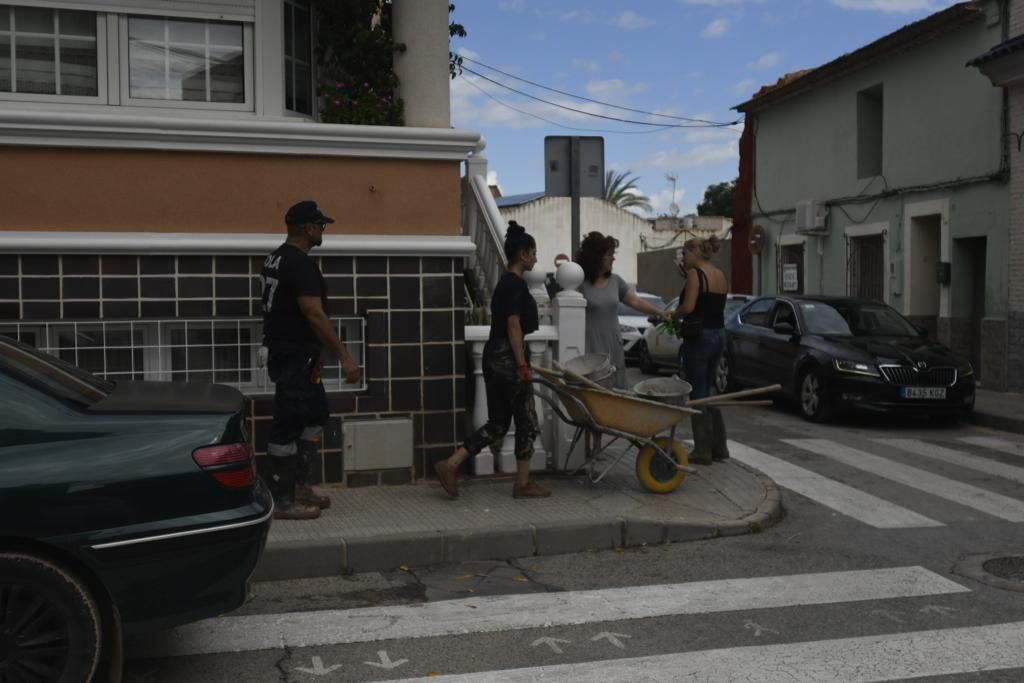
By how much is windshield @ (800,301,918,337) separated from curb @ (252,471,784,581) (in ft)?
21.1

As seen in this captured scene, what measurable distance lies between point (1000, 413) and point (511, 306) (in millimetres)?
7939

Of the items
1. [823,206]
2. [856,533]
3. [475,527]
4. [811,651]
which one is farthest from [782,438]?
[823,206]

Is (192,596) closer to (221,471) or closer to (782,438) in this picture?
(221,471)

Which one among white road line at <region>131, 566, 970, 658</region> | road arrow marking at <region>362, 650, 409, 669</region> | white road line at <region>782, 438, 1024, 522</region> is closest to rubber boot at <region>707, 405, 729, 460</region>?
white road line at <region>782, 438, 1024, 522</region>

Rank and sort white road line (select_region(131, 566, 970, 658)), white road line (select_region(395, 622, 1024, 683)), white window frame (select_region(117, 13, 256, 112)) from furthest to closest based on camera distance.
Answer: white window frame (select_region(117, 13, 256, 112)) → white road line (select_region(131, 566, 970, 658)) → white road line (select_region(395, 622, 1024, 683))

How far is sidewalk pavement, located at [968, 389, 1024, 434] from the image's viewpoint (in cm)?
1219

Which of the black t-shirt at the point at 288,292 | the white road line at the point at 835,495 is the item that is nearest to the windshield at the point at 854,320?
the white road line at the point at 835,495

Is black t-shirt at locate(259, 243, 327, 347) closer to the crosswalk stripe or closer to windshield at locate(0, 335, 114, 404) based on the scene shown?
windshield at locate(0, 335, 114, 404)

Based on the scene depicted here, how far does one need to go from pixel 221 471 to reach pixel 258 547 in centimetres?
36

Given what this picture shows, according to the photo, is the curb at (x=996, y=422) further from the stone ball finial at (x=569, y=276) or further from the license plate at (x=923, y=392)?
the stone ball finial at (x=569, y=276)

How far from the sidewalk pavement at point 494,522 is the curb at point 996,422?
5.43m

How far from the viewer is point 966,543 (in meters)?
6.78

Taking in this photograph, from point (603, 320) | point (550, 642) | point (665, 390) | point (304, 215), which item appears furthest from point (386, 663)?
point (603, 320)

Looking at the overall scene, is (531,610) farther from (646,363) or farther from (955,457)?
(646,363)
